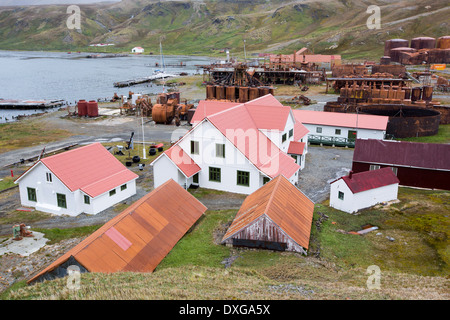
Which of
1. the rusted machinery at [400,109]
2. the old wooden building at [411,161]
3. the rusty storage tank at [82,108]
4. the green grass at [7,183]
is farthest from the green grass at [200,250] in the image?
the rusty storage tank at [82,108]

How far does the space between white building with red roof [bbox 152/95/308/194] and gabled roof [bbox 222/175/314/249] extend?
421cm

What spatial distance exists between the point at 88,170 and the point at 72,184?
6.64 feet

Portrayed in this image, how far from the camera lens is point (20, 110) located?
278 ft

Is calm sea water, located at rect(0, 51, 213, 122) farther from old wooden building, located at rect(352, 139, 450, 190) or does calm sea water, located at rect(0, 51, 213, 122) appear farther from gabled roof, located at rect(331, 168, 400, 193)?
gabled roof, located at rect(331, 168, 400, 193)

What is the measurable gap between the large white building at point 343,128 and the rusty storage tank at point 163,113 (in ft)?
72.5

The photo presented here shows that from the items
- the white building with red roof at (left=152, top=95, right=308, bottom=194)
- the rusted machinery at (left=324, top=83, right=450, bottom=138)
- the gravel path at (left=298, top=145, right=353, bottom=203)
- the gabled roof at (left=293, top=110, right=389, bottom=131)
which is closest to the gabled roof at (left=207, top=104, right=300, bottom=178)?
the white building with red roof at (left=152, top=95, right=308, bottom=194)

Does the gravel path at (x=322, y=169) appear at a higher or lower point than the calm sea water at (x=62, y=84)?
lower

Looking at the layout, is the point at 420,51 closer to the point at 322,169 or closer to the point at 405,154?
the point at 322,169

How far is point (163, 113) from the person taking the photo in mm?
60188

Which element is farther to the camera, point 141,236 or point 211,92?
point 211,92

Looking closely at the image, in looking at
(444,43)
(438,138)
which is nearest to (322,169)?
(438,138)

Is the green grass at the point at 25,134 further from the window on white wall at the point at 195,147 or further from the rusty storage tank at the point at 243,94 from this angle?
the rusty storage tank at the point at 243,94

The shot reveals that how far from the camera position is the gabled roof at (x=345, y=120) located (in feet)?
150

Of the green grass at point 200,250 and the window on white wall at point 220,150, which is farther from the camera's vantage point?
the window on white wall at point 220,150
